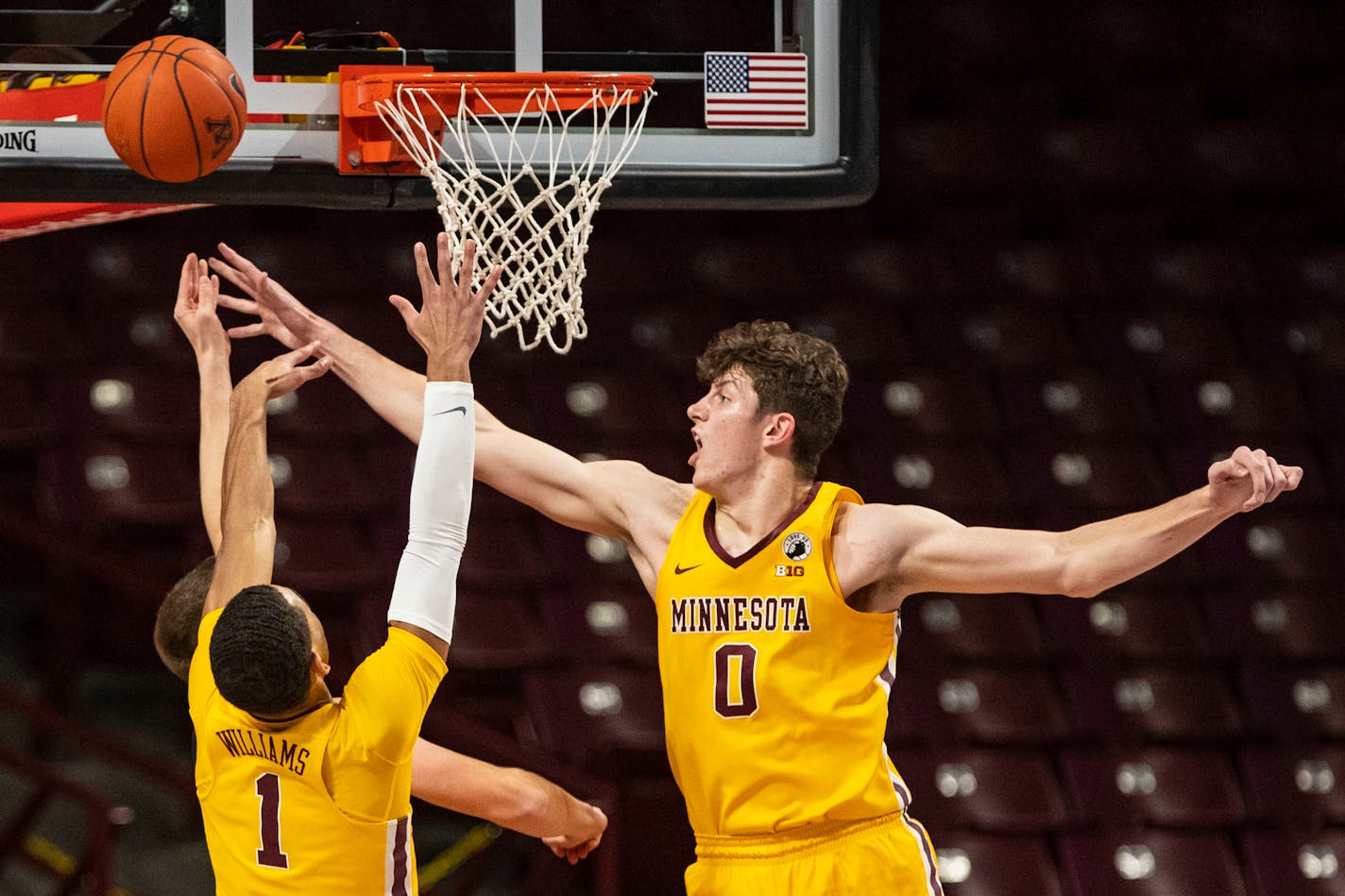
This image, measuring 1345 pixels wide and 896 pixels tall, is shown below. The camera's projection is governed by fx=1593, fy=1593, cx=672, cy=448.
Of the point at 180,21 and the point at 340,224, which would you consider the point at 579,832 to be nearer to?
the point at 180,21

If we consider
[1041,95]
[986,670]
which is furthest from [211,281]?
[1041,95]

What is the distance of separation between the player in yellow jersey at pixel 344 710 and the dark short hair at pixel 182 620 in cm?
39

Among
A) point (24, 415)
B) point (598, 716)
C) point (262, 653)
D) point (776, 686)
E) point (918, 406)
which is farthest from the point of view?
point (918, 406)

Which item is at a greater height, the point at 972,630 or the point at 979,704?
the point at 972,630

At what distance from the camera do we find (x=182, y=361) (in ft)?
20.5

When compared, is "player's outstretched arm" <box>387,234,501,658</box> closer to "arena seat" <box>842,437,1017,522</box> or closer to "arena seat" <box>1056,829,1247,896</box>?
"arena seat" <box>842,437,1017,522</box>

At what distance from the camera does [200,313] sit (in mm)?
3582

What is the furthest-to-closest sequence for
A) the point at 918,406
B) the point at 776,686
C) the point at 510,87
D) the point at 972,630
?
1. the point at 918,406
2. the point at 972,630
3. the point at 510,87
4. the point at 776,686

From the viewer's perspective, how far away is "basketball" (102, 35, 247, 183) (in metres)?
3.43

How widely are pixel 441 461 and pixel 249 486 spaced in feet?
2.06

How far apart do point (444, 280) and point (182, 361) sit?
12.2 ft

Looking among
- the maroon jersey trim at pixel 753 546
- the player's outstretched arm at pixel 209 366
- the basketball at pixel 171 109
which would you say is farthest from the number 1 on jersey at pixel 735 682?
the basketball at pixel 171 109

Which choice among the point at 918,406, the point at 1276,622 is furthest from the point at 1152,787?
the point at 918,406

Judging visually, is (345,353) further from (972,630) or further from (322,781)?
(972,630)
